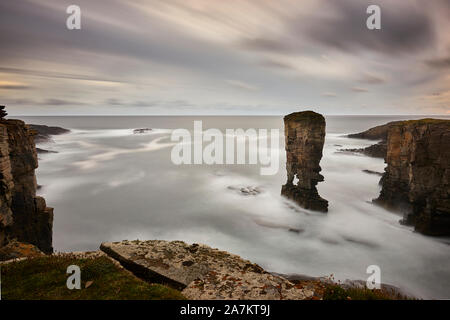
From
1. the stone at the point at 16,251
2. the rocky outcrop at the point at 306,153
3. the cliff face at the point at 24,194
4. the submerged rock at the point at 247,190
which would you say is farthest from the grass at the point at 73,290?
the submerged rock at the point at 247,190

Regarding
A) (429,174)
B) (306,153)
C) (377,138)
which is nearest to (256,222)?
(306,153)

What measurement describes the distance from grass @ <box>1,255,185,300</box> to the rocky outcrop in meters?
A: 36.0

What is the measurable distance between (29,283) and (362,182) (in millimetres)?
63945

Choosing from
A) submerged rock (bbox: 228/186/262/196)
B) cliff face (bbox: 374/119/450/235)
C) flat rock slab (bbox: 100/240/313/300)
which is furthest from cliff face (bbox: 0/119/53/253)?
cliff face (bbox: 374/119/450/235)

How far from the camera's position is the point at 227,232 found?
35.5m

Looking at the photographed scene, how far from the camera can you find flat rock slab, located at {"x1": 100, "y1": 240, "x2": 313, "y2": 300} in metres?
10.6

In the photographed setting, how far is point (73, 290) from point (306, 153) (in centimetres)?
3855

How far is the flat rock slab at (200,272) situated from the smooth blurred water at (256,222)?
15.3 metres

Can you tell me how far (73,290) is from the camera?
981 cm

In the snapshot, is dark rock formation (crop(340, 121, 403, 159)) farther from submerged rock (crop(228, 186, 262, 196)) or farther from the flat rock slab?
the flat rock slab

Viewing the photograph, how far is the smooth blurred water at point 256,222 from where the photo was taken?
27.4 metres

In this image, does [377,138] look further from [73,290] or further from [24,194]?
[73,290]

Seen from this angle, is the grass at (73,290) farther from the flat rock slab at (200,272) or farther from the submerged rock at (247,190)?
the submerged rock at (247,190)
